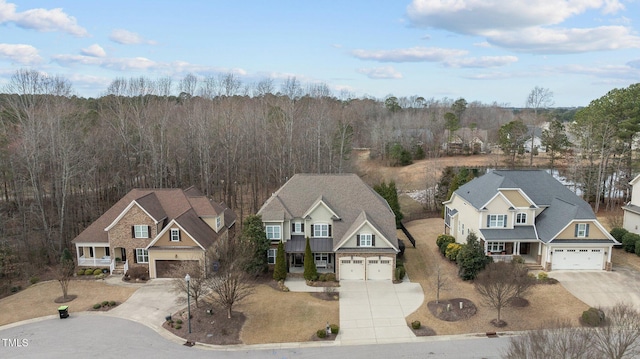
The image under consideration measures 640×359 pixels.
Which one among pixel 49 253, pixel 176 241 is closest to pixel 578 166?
pixel 176 241

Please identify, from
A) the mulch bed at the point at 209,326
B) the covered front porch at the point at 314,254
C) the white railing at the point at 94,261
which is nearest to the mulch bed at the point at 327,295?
the covered front porch at the point at 314,254

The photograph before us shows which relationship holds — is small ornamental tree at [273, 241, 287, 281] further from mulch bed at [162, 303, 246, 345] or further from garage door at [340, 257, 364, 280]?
mulch bed at [162, 303, 246, 345]

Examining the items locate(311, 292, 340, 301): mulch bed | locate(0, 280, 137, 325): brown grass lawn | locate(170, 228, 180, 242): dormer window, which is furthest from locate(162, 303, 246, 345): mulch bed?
locate(170, 228, 180, 242): dormer window

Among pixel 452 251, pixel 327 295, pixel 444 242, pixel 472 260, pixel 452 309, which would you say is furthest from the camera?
pixel 444 242

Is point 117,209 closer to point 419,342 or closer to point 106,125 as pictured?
point 106,125

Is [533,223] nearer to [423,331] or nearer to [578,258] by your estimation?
[578,258]

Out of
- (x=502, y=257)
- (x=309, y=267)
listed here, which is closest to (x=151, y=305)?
(x=309, y=267)
